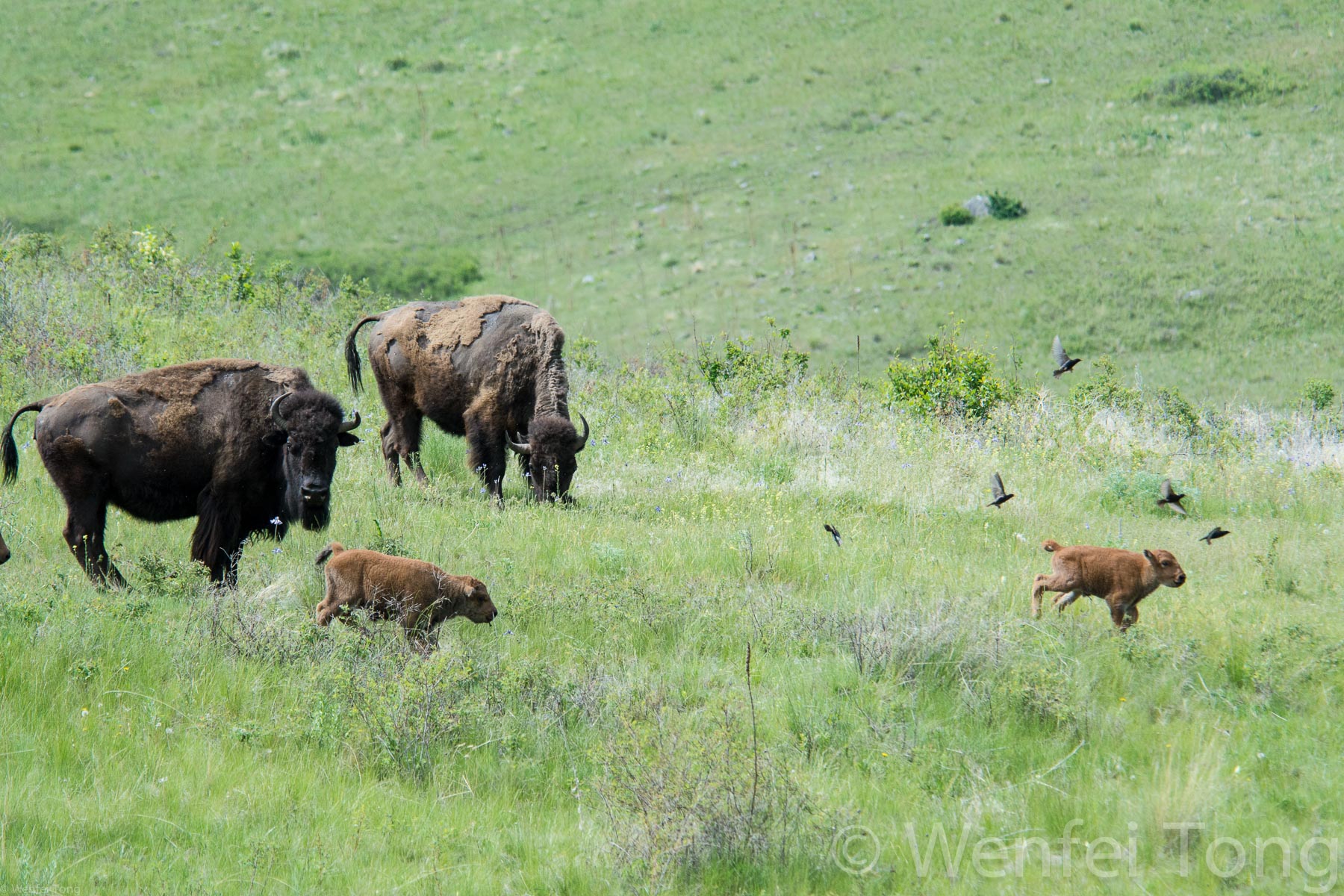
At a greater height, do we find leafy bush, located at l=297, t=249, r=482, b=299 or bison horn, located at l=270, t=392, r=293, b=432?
bison horn, located at l=270, t=392, r=293, b=432

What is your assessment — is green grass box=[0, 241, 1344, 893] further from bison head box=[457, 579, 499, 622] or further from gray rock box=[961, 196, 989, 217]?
gray rock box=[961, 196, 989, 217]

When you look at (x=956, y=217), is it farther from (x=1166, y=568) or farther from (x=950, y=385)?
(x=1166, y=568)

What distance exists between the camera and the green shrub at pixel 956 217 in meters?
44.8

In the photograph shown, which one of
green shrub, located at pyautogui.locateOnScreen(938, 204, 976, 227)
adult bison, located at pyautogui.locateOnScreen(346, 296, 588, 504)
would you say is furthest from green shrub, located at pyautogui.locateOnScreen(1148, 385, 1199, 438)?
green shrub, located at pyautogui.locateOnScreen(938, 204, 976, 227)

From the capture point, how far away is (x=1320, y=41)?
55438 mm

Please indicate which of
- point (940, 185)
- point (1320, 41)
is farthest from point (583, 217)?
point (1320, 41)

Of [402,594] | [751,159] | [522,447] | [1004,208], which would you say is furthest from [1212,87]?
[402,594]

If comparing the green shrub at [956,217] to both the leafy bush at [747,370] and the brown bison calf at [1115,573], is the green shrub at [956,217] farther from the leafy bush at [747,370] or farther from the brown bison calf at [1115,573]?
the brown bison calf at [1115,573]

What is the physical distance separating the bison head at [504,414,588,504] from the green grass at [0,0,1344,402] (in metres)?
22.8

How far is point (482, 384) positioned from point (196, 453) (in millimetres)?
4257

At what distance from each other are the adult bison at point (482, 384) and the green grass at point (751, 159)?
21114 millimetres

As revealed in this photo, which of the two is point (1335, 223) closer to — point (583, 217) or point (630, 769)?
point (583, 217)

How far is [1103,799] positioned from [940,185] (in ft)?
149

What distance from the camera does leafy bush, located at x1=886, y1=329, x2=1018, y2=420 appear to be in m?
15.8
